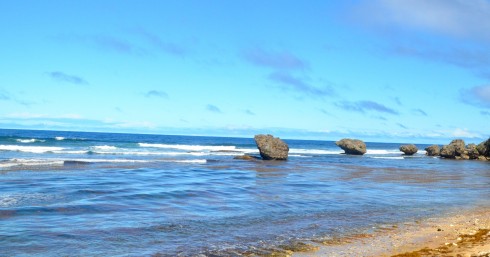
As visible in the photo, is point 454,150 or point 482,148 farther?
point 454,150

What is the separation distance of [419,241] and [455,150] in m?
59.8

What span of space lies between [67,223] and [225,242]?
452cm

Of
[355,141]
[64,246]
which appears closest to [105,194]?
[64,246]

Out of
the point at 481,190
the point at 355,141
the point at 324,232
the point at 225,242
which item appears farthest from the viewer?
the point at 355,141

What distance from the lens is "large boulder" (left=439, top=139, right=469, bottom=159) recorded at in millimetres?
64438

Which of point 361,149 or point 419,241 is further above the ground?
point 361,149

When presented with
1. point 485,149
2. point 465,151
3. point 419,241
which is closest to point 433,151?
point 465,151

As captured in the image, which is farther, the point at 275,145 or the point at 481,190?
the point at 275,145

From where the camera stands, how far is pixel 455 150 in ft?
214

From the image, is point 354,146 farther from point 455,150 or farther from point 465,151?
point 465,151


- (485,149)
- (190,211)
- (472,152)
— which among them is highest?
(485,149)

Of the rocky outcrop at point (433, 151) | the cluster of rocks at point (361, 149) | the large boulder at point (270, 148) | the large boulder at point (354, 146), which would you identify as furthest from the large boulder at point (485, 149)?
the large boulder at point (270, 148)

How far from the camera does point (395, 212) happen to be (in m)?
15.6

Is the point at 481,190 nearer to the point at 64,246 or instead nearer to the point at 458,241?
the point at 458,241
